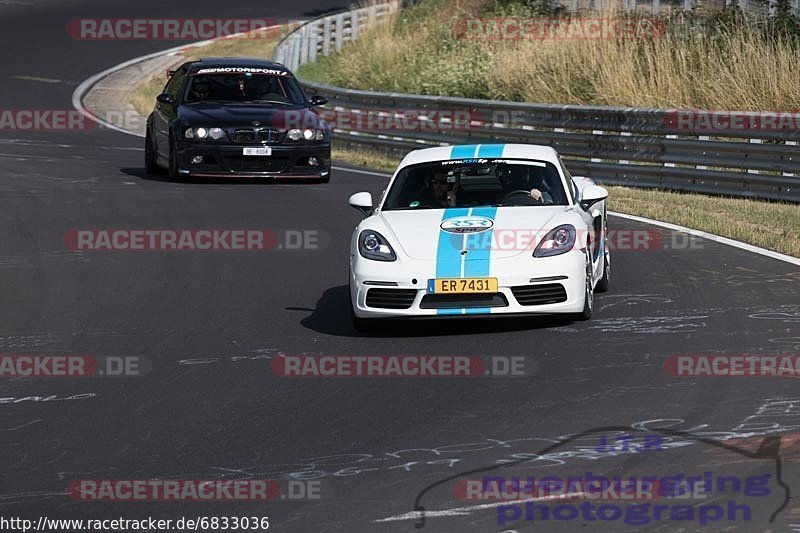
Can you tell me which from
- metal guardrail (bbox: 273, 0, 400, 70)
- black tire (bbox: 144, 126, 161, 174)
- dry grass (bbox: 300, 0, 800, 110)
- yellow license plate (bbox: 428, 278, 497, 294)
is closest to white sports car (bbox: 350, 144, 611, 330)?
yellow license plate (bbox: 428, 278, 497, 294)

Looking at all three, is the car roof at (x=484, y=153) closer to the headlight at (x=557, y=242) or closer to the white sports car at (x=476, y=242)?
the white sports car at (x=476, y=242)

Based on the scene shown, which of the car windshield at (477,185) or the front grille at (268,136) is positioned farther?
the front grille at (268,136)

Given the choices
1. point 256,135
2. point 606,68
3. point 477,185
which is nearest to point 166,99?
point 256,135

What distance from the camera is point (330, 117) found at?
1040 inches

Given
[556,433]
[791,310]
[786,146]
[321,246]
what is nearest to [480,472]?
[556,433]

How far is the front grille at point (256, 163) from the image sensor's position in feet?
65.6

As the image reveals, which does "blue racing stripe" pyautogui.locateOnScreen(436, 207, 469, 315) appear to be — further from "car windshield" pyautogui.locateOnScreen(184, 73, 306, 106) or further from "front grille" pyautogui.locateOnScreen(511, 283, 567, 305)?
"car windshield" pyautogui.locateOnScreen(184, 73, 306, 106)

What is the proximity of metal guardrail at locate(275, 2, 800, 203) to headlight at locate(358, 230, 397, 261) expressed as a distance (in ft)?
28.2

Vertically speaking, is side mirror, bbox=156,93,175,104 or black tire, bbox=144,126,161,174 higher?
side mirror, bbox=156,93,175,104

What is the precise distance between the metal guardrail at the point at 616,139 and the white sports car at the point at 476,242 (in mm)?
7323

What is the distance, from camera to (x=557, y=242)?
1058 centimetres

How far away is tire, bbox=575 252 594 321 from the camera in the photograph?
1058 cm

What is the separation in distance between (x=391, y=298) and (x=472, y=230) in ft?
2.42

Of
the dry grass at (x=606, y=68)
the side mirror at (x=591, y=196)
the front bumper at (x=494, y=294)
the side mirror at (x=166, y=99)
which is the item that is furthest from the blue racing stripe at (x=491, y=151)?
the dry grass at (x=606, y=68)
